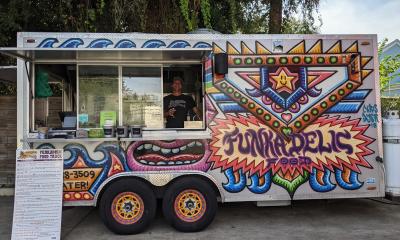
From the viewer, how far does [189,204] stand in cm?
595

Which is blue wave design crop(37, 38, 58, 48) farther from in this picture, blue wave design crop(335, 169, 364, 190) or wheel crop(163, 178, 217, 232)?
blue wave design crop(335, 169, 364, 190)

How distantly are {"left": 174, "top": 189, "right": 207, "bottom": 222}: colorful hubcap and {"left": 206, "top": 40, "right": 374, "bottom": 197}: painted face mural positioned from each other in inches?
16.4

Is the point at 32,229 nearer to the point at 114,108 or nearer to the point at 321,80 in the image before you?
the point at 114,108

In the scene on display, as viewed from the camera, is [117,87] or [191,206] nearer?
[191,206]

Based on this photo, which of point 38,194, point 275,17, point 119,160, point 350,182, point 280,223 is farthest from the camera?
point 275,17

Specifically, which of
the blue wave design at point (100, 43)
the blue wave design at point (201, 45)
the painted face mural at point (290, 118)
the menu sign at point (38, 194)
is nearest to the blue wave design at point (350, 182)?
the painted face mural at point (290, 118)

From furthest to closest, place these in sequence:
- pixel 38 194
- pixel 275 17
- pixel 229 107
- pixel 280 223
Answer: pixel 275 17 < pixel 280 223 < pixel 229 107 < pixel 38 194

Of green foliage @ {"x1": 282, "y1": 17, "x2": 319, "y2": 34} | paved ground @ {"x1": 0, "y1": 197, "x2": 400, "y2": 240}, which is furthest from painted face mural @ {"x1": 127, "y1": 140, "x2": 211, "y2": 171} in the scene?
green foliage @ {"x1": 282, "y1": 17, "x2": 319, "y2": 34}

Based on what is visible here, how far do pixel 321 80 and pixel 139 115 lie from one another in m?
2.59

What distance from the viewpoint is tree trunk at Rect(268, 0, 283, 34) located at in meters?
10.5

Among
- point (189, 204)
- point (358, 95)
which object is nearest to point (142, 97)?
point (189, 204)

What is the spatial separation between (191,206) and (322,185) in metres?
1.84

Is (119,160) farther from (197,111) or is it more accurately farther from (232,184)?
(232,184)

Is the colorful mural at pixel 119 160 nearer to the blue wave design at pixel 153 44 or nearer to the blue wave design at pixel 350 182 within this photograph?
the blue wave design at pixel 153 44
